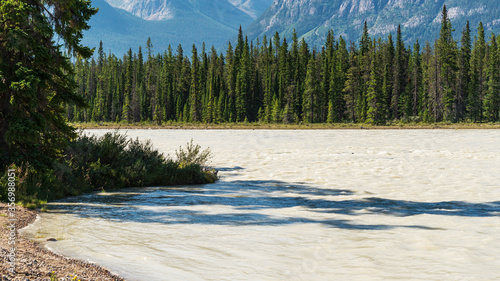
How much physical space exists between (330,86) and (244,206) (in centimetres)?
9499

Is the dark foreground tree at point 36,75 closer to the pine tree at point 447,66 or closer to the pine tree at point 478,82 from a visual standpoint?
the pine tree at point 447,66

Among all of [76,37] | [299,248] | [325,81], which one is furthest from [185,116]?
[299,248]

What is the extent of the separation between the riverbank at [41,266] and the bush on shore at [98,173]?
4.52 meters

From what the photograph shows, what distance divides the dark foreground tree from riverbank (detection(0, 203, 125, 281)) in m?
5.71

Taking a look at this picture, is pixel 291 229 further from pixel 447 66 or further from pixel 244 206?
pixel 447 66

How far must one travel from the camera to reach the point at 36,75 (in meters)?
12.3

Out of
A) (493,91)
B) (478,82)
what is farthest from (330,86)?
(493,91)

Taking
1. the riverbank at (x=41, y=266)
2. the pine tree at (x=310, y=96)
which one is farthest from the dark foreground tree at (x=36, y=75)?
the pine tree at (x=310, y=96)

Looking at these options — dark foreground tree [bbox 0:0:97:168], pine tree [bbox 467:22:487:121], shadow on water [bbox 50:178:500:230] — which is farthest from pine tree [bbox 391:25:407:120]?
dark foreground tree [bbox 0:0:97:168]

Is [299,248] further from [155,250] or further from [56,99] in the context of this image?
[56,99]

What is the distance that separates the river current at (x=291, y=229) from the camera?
21.9 ft

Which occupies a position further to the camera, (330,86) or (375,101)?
(330,86)

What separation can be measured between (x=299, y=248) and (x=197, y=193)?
7.04m

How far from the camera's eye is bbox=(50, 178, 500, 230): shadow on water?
10.2 metres
